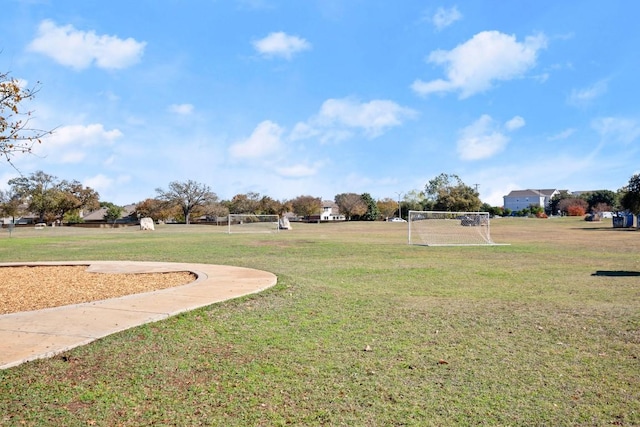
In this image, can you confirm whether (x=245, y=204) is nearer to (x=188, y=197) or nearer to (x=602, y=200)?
(x=188, y=197)

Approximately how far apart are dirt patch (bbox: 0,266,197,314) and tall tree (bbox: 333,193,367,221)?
4269 inches

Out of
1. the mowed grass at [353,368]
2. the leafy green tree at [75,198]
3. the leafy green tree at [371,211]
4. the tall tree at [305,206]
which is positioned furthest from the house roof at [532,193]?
the mowed grass at [353,368]

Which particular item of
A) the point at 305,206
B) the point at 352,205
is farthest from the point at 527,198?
the point at 305,206

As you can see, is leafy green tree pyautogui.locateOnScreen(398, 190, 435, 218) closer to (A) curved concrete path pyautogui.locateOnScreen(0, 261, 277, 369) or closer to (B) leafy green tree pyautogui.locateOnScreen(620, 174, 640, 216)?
(B) leafy green tree pyautogui.locateOnScreen(620, 174, 640, 216)

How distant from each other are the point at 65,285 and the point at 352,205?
112619 millimetres

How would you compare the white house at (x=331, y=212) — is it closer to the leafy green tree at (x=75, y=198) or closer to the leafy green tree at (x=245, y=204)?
the leafy green tree at (x=245, y=204)

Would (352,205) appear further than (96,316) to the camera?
Yes

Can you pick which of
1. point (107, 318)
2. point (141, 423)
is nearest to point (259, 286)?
point (107, 318)

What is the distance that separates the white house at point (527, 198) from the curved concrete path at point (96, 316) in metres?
192

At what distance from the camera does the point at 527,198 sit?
188 meters

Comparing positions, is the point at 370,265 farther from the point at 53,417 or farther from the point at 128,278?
the point at 53,417

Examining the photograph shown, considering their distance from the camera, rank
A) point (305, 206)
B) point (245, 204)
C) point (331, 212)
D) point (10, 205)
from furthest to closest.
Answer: point (331, 212)
point (305, 206)
point (245, 204)
point (10, 205)

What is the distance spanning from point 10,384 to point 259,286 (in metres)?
5.45

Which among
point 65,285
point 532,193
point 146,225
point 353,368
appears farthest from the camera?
point 532,193
